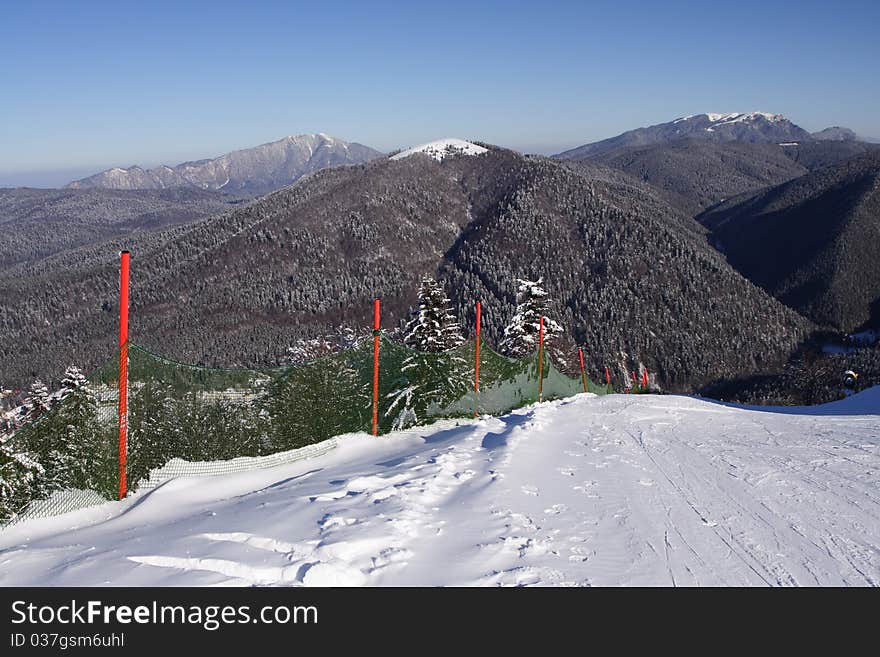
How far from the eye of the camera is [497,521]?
4.96 meters

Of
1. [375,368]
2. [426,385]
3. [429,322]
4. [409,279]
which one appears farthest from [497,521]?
[409,279]

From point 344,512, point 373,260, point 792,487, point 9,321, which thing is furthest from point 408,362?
point 9,321

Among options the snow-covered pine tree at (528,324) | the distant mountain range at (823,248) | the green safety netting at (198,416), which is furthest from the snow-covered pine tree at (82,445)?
the distant mountain range at (823,248)

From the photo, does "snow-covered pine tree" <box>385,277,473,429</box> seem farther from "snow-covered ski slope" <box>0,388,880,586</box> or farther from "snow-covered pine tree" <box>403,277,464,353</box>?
"snow-covered pine tree" <box>403,277,464,353</box>

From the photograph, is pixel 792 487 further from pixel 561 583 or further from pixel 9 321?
pixel 9 321

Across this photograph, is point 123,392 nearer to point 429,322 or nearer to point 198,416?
point 198,416

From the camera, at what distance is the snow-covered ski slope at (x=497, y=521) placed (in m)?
4.00

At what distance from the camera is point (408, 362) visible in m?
10.5

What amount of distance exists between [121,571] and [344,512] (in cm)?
178

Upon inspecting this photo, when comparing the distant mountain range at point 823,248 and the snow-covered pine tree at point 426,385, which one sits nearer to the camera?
the snow-covered pine tree at point 426,385

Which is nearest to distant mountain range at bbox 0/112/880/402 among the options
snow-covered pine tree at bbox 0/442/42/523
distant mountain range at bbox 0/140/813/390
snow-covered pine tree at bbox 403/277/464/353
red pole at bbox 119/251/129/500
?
distant mountain range at bbox 0/140/813/390

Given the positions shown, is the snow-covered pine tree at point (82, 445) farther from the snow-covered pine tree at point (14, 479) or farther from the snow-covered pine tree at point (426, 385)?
the snow-covered pine tree at point (426, 385)

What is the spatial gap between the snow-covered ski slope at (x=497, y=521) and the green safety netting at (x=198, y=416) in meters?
0.42

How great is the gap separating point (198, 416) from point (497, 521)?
4326 mm
